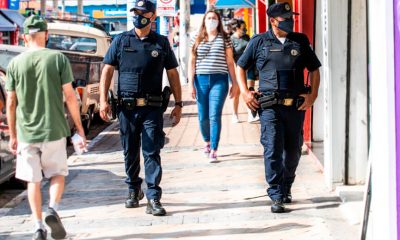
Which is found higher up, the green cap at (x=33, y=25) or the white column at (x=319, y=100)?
the green cap at (x=33, y=25)

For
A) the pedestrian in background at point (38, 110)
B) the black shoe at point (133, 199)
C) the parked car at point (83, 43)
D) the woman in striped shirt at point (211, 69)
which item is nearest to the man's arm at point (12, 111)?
the pedestrian in background at point (38, 110)

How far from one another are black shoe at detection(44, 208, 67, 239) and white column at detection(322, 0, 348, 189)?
293 centimetres

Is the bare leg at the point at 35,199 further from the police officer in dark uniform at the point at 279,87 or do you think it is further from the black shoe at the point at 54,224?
the police officer in dark uniform at the point at 279,87

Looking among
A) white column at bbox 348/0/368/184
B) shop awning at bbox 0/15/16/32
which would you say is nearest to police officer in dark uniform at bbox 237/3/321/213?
white column at bbox 348/0/368/184

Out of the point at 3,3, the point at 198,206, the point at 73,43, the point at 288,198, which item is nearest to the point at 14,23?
the point at 3,3

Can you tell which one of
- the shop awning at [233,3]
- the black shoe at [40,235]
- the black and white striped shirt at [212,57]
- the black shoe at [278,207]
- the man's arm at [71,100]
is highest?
the shop awning at [233,3]

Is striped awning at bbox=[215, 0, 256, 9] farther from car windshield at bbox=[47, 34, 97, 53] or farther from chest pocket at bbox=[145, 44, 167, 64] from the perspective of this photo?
chest pocket at bbox=[145, 44, 167, 64]

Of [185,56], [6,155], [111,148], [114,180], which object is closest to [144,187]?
[114,180]

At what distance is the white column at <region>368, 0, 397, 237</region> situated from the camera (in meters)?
5.13

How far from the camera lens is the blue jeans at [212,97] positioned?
986cm

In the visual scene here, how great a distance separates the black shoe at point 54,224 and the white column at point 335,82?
2.93 meters

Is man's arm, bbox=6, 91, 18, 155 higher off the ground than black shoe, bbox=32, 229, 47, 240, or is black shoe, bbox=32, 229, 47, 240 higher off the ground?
man's arm, bbox=6, 91, 18, 155

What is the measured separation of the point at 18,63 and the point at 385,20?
2.75 meters

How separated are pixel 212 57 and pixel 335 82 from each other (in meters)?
2.38
